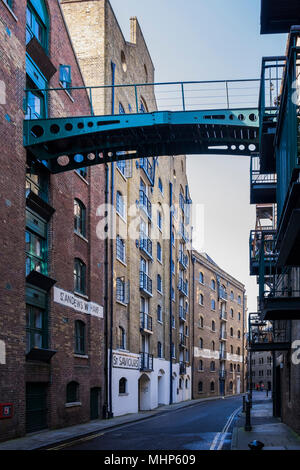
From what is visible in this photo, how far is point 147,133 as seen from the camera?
1942 cm

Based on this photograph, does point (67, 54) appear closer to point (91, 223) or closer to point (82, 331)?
point (91, 223)

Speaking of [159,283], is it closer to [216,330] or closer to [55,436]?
[216,330]

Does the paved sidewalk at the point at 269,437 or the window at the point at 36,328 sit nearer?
the paved sidewalk at the point at 269,437

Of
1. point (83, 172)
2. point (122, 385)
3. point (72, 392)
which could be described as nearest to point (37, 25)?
point (83, 172)

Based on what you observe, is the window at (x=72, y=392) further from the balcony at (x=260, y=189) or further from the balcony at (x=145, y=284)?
the balcony at (x=145, y=284)

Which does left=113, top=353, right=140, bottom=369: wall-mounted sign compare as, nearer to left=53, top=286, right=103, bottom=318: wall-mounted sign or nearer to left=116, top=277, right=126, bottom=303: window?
left=116, top=277, right=126, bottom=303: window

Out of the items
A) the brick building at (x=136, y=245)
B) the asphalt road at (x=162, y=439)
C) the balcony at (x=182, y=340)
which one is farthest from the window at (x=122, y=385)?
the balcony at (x=182, y=340)

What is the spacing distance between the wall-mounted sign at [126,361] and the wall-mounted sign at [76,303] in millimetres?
3169

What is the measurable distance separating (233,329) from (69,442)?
187 ft

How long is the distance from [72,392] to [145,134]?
951 cm

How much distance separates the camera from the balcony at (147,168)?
Result: 35.9 metres

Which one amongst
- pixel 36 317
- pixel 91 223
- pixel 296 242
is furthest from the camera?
pixel 91 223
